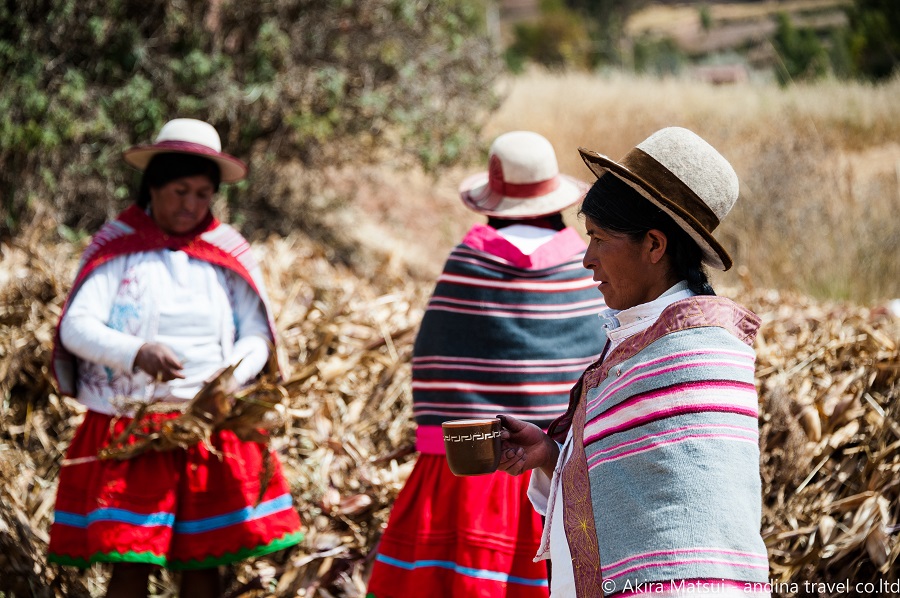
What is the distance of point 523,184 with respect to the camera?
3424mm

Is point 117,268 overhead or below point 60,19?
below

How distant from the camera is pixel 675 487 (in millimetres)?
2053

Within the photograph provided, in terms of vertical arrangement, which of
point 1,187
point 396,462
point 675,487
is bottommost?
point 396,462

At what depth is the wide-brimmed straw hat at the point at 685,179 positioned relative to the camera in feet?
7.13

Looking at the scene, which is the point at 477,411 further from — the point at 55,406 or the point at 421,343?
the point at 55,406

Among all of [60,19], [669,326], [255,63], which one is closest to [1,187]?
[60,19]

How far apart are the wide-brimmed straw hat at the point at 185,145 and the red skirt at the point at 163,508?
101 cm

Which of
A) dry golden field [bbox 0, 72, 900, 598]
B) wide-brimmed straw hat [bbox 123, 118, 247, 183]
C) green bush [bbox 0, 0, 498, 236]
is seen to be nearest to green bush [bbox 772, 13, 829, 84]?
green bush [bbox 0, 0, 498, 236]

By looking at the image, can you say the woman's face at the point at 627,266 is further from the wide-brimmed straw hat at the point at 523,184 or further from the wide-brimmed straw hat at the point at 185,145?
the wide-brimmed straw hat at the point at 185,145

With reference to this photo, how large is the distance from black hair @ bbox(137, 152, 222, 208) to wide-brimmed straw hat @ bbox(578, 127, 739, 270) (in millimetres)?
2016

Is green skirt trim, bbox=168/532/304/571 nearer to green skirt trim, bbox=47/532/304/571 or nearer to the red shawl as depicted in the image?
green skirt trim, bbox=47/532/304/571

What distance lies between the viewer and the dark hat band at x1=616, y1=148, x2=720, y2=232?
2.17m

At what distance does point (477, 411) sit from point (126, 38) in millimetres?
6266

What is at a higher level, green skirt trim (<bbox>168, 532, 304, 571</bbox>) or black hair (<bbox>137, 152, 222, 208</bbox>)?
black hair (<bbox>137, 152, 222, 208</bbox>)
